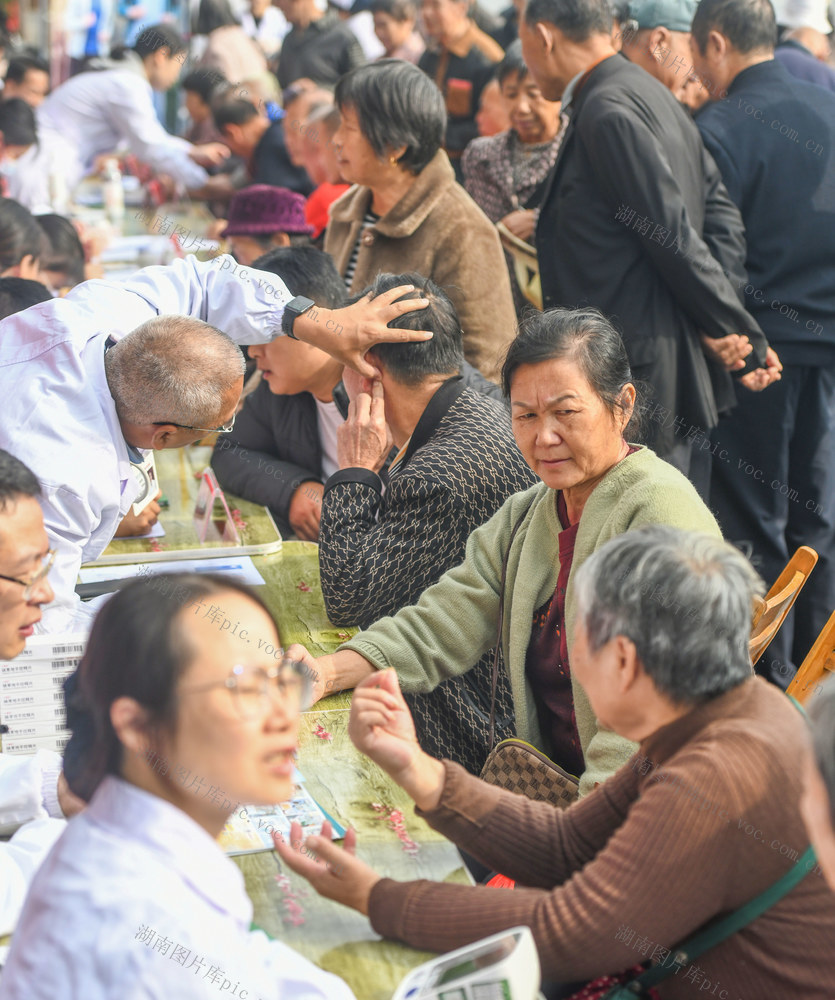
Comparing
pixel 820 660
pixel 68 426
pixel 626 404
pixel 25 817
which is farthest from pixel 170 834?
pixel 820 660

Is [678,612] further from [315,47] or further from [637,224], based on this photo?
[315,47]

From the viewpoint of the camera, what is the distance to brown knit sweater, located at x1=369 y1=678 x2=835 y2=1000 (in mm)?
Answer: 1273

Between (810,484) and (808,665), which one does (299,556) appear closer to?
(808,665)

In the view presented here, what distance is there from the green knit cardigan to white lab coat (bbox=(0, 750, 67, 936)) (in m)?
0.68

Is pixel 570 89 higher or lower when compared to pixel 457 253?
higher

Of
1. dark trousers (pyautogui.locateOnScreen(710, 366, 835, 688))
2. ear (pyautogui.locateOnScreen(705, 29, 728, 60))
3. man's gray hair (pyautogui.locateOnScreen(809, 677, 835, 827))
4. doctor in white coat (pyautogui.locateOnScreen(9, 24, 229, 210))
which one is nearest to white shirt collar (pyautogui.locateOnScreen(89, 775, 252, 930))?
man's gray hair (pyautogui.locateOnScreen(809, 677, 835, 827))

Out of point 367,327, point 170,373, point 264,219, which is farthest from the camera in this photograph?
point 264,219

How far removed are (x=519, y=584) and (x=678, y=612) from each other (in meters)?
0.76

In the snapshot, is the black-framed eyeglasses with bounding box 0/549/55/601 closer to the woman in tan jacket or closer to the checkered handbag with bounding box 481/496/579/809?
the checkered handbag with bounding box 481/496/579/809

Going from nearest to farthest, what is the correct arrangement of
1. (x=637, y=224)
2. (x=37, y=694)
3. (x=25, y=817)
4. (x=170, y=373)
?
(x=25, y=817) < (x=37, y=694) < (x=170, y=373) < (x=637, y=224)

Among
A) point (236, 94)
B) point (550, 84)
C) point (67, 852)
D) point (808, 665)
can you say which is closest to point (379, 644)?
point (808, 665)

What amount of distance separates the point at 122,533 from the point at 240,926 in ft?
5.92

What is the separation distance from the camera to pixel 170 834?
3.75 ft

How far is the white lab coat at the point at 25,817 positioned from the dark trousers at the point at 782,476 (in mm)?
2709
